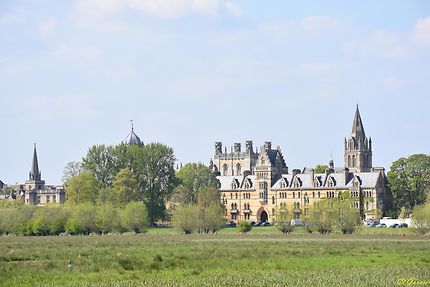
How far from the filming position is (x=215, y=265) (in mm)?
48781

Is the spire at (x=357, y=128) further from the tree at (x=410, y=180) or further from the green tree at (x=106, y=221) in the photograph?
the green tree at (x=106, y=221)

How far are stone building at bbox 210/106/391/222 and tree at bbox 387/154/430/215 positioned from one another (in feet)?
5.45

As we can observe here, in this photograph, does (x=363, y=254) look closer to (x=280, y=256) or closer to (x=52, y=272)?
(x=280, y=256)

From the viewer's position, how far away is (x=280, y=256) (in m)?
54.8

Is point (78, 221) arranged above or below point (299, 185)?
below

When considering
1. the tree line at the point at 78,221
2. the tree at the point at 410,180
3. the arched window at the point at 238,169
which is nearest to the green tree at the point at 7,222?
the tree line at the point at 78,221

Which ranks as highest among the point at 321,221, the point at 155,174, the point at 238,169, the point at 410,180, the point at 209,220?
the point at 238,169

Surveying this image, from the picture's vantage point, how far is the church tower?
172512mm

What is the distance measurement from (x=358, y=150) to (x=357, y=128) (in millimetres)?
4879

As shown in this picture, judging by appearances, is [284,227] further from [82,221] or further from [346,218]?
[82,221]

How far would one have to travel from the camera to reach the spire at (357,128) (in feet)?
572

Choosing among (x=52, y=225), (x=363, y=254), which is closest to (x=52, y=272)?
(x=363, y=254)

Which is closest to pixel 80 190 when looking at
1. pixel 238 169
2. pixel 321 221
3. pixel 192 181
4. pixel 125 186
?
pixel 125 186

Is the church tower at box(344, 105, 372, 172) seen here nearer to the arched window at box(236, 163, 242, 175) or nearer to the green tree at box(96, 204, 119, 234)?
the arched window at box(236, 163, 242, 175)
